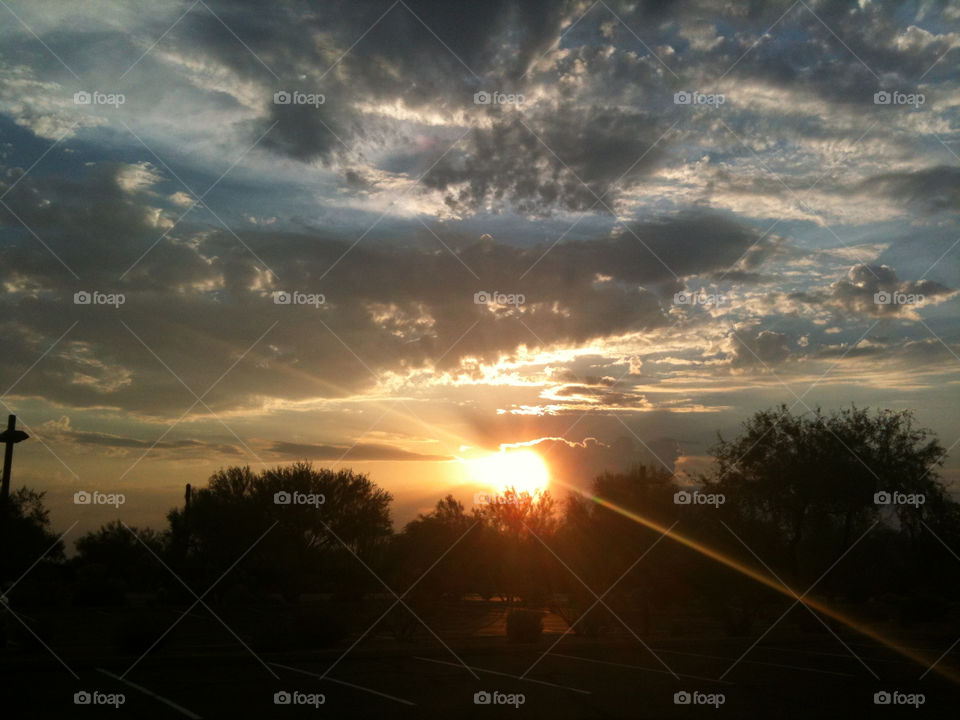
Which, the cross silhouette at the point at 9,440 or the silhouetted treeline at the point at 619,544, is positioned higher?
the cross silhouette at the point at 9,440

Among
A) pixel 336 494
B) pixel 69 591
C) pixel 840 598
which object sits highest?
pixel 336 494

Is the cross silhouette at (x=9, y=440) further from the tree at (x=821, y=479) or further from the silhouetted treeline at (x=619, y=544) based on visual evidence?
the tree at (x=821, y=479)

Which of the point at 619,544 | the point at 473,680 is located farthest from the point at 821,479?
the point at 473,680

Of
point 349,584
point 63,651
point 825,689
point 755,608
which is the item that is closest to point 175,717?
point 63,651

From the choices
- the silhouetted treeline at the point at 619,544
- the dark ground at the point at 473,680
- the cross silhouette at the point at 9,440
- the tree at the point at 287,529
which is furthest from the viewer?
the tree at the point at 287,529

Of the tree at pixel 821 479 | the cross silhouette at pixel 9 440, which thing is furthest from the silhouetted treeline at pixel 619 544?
the cross silhouette at pixel 9 440

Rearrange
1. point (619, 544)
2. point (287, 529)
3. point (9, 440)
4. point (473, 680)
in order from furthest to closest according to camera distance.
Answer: point (287, 529), point (619, 544), point (9, 440), point (473, 680)

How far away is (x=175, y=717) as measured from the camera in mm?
11891

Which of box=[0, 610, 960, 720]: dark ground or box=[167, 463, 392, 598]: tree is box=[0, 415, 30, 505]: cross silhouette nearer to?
box=[0, 610, 960, 720]: dark ground

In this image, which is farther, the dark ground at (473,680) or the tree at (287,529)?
the tree at (287,529)

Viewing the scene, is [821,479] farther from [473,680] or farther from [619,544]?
[473,680]

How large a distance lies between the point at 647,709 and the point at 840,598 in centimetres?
3771

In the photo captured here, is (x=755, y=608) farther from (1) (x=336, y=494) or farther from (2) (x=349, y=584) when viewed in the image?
(1) (x=336, y=494)

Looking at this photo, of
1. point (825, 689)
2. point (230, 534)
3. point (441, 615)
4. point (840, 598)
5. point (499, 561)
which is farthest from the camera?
point (499, 561)
